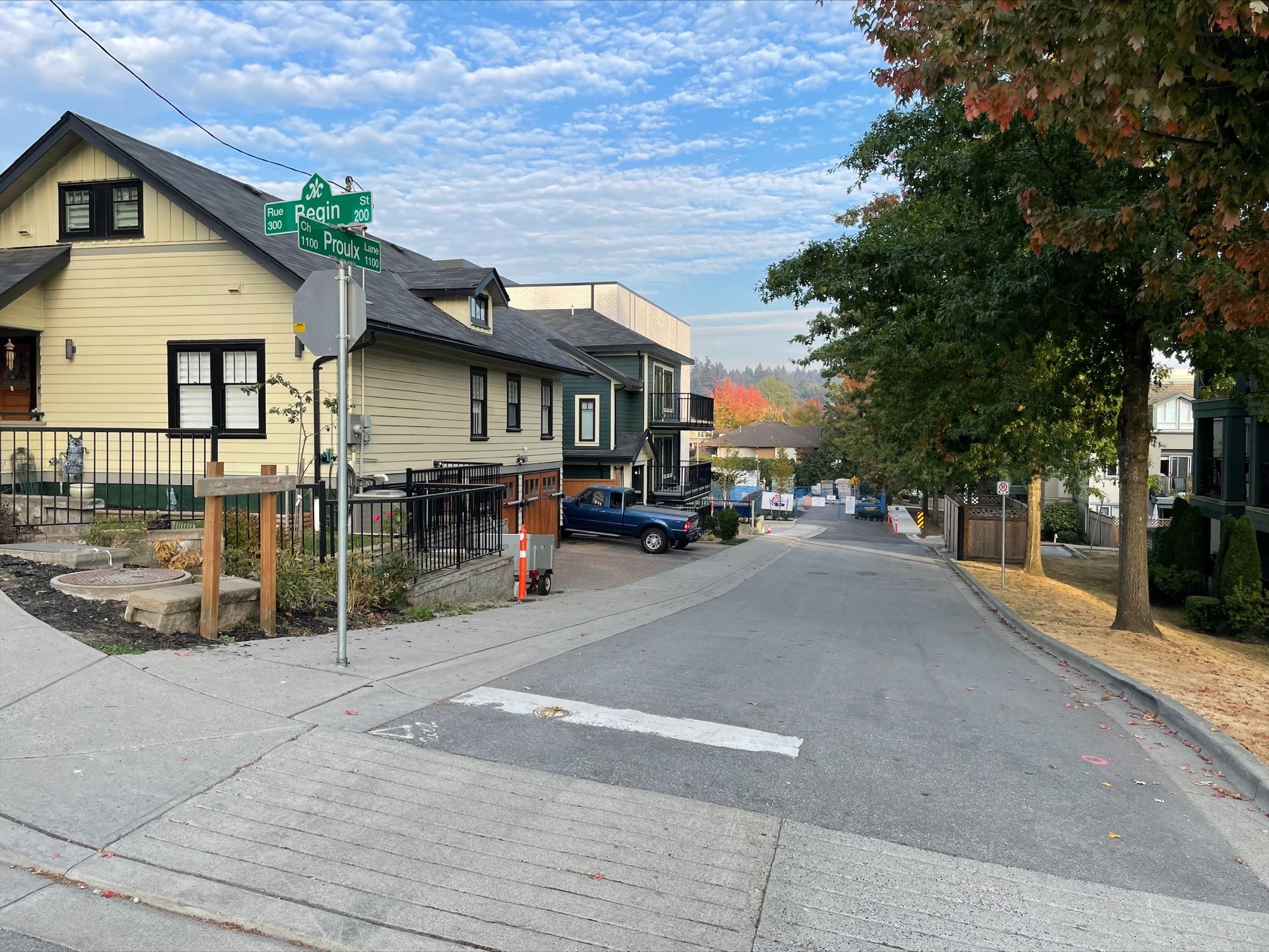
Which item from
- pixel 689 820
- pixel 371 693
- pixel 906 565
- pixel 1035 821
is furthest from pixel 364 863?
pixel 906 565

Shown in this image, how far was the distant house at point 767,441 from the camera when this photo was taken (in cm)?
10023

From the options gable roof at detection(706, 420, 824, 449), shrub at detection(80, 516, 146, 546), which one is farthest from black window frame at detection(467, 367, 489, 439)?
gable roof at detection(706, 420, 824, 449)

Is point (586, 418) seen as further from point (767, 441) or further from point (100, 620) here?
point (767, 441)

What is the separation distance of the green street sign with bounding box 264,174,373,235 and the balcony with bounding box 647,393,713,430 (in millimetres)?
30322

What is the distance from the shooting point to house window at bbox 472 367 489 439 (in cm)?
2045

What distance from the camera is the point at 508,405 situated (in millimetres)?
22812

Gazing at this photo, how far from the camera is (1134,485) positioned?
1445 cm

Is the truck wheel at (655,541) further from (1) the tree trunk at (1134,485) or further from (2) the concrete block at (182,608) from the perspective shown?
(2) the concrete block at (182,608)

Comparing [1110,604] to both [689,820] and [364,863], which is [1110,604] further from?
[364,863]

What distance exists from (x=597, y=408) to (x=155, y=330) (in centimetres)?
1988

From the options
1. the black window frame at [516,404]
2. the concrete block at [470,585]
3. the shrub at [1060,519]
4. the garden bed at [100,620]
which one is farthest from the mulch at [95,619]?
the shrub at [1060,519]

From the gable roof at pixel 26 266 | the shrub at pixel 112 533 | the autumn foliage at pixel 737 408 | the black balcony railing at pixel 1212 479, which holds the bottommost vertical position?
the shrub at pixel 112 533

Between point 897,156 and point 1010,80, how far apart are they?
30.9 feet

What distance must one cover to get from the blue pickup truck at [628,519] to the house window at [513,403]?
600 centimetres
